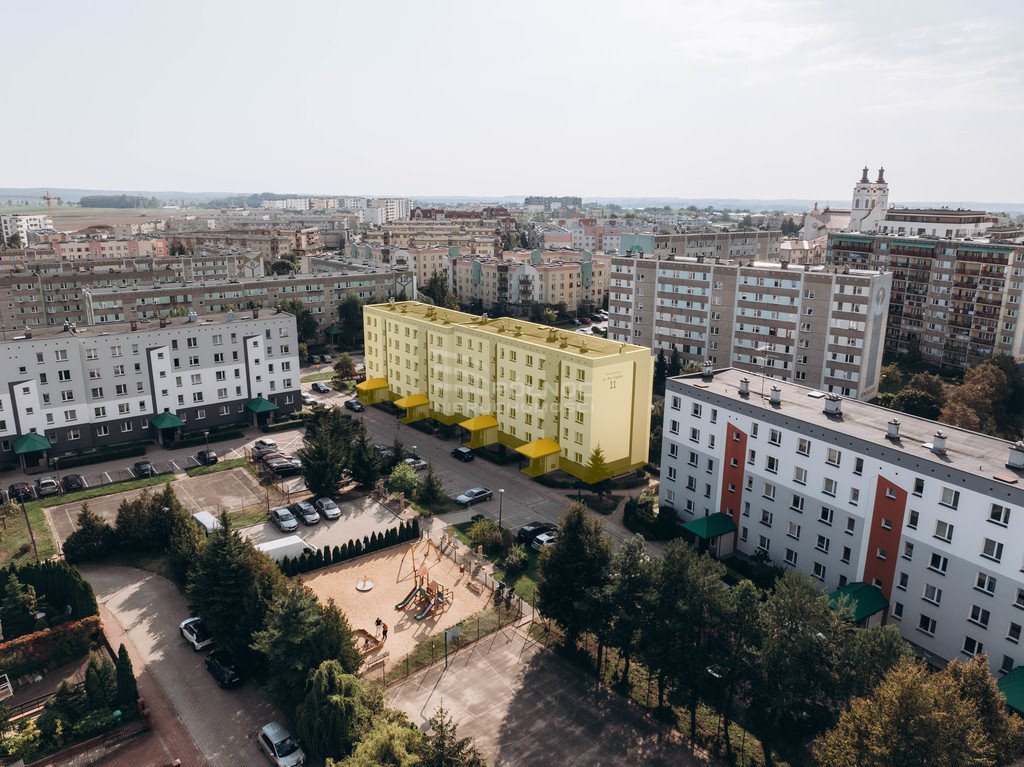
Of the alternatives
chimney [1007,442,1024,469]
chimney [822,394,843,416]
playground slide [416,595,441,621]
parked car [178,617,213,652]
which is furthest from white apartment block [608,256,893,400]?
parked car [178,617,213,652]

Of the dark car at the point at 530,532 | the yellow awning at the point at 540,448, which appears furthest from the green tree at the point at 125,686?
the yellow awning at the point at 540,448

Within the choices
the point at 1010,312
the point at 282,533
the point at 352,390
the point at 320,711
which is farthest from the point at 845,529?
the point at 1010,312

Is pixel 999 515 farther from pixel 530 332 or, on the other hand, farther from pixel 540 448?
pixel 530 332

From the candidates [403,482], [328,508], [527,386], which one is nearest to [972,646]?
[527,386]

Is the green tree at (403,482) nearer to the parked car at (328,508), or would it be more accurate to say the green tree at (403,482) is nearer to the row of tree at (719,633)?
the parked car at (328,508)

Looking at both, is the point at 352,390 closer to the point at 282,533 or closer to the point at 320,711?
the point at 282,533

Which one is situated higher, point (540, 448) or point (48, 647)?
point (540, 448)
